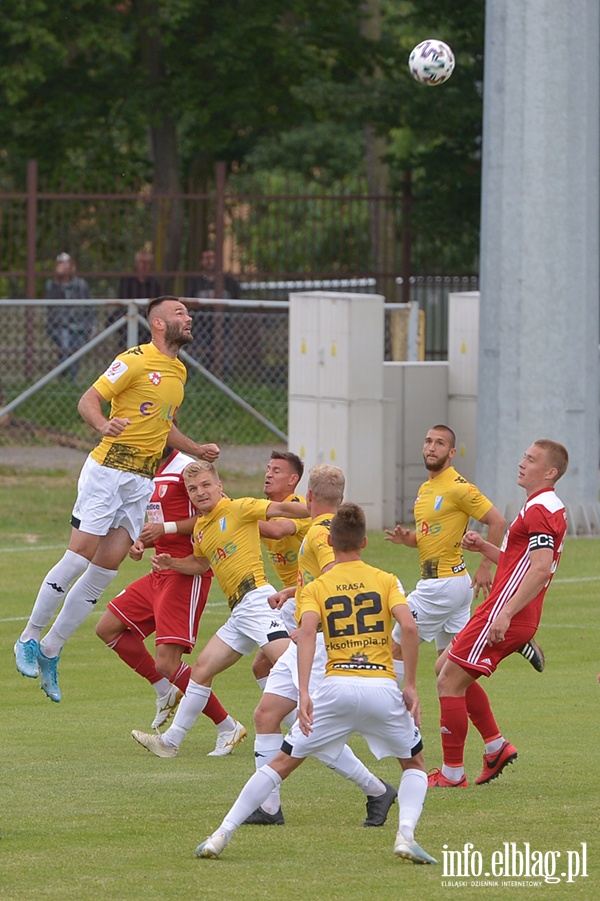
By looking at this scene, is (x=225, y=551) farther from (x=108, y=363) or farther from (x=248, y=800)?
(x=108, y=363)

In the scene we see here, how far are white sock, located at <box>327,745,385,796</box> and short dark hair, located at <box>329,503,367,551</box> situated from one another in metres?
0.87

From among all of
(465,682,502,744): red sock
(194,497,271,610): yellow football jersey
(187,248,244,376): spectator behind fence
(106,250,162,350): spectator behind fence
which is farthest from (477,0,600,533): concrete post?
(465,682,502,744): red sock

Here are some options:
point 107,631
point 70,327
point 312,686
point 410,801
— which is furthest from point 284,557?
point 70,327

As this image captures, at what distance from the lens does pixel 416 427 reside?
66.6ft

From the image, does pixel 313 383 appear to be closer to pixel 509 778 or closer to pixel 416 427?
pixel 416 427

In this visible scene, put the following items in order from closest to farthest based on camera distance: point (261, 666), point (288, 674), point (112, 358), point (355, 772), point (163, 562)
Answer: point (355, 772) < point (288, 674) < point (163, 562) < point (261, 666) < point (112, 358)

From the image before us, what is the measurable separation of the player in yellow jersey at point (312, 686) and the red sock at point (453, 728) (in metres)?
0.75

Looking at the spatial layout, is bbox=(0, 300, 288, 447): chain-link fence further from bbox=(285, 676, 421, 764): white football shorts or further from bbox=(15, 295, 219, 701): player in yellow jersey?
bbox=(285, 676, 421, 764): white football shorts

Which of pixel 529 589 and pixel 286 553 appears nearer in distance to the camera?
pixel 529 589

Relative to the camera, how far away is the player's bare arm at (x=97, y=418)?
1062cm

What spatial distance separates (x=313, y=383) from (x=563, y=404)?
2775 millimetres

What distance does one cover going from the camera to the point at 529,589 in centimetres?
866

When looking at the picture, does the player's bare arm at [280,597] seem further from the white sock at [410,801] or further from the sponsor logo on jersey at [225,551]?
the white sock at [410,801]

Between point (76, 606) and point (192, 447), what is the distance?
48.8 inches
